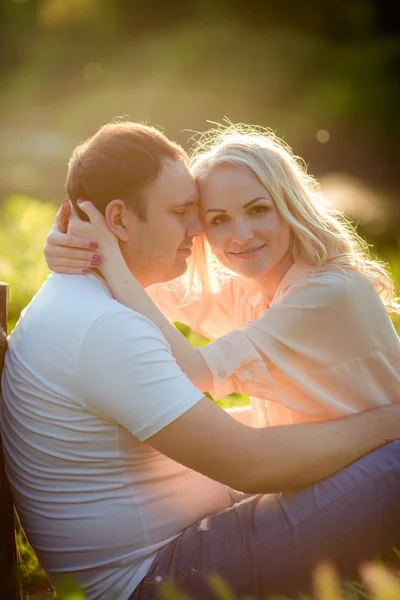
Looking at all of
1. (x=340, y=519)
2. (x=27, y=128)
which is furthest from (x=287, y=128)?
(x=340, y=519)

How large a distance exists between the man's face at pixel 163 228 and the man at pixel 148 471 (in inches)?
11.8

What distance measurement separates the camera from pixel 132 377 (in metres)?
2.35

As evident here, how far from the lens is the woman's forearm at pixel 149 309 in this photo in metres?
2.78

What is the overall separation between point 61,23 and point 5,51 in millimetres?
1350

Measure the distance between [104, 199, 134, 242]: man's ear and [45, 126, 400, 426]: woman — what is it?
0.23 ft

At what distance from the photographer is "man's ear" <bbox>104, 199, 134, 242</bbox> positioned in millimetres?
2906

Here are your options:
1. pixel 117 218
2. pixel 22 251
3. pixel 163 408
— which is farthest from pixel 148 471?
pixel 22 251

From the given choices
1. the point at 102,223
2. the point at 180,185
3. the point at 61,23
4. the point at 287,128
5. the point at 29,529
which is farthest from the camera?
the point at 61,23

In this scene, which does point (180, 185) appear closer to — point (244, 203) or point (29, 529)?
point (244, 203)

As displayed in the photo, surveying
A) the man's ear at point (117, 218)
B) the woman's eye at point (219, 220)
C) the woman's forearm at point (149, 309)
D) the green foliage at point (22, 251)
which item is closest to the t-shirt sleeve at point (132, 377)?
the woman's forearm at point (149, 309)

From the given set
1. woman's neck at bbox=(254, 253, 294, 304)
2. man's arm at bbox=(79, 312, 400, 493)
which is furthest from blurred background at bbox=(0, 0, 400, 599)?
man's arm at bbox=(79, 312, 400, 493)

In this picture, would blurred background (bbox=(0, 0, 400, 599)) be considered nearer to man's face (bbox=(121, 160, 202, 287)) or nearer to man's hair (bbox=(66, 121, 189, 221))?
man's face (bbox=(121, 160, 202, 287))

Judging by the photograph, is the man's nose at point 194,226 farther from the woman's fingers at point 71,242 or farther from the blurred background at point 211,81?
the blurred background at point 211,81

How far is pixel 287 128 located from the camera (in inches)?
574
